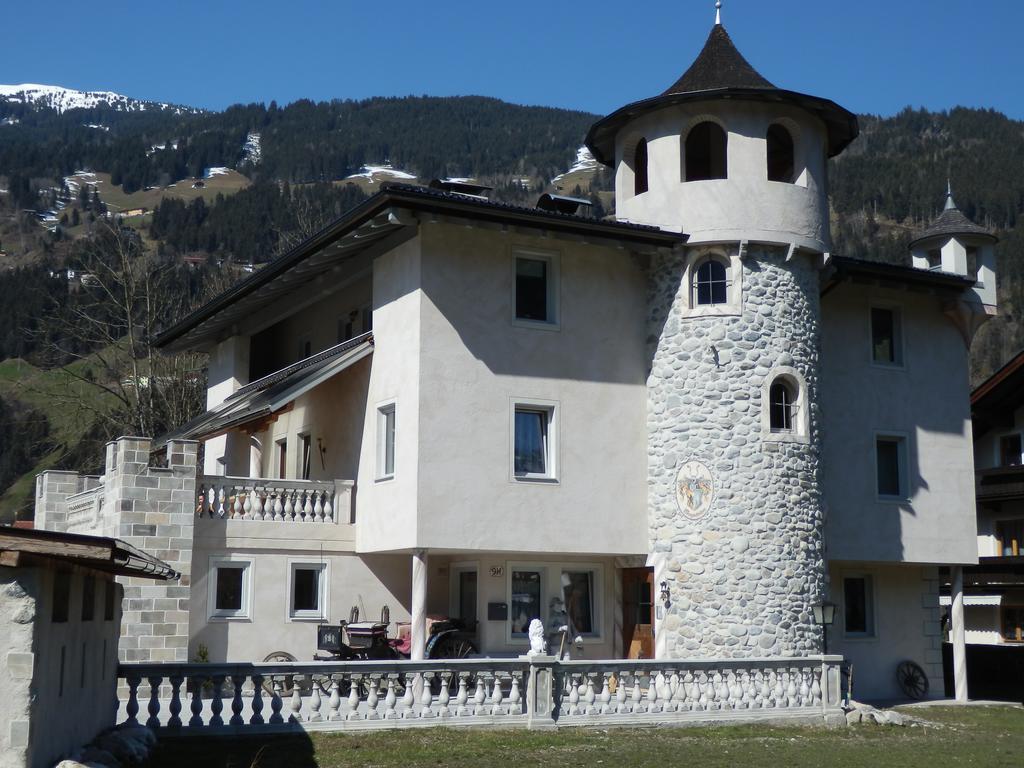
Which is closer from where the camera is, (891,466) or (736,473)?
(736,473)

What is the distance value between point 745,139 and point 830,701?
11.2m

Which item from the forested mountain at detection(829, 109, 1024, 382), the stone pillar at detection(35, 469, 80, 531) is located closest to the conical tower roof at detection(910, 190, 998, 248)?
the stone pillar at detection(35, 469, 80, 531)

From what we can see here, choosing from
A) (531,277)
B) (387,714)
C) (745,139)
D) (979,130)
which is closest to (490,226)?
(531,277)

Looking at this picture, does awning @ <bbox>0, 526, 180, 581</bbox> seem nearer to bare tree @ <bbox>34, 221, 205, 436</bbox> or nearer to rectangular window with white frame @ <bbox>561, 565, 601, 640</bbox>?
rectangular window with white frame @ <bbox>561, 565, 601, 640</bbox>

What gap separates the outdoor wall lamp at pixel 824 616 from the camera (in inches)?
916

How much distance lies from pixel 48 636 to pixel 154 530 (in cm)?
1172

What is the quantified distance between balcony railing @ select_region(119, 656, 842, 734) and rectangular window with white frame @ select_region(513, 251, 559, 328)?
7.26 meters

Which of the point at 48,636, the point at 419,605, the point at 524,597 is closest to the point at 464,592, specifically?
the point at 524,597

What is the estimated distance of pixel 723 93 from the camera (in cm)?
2455

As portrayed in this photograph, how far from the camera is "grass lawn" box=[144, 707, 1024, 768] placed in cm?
1480

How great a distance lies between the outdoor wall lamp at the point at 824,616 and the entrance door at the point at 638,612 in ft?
10.6

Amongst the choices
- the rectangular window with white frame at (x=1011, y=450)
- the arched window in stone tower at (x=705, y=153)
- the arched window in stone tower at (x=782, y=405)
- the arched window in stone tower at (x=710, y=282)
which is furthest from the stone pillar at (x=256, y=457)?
the rectangular window with white frame at (x=1011, y=450)

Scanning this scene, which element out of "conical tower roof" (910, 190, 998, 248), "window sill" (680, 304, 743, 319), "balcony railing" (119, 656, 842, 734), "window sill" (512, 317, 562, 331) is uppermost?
"conical tower roof" (910, 190, 998, 248)

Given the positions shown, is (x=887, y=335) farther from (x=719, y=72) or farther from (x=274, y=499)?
(x=274, y=499)
